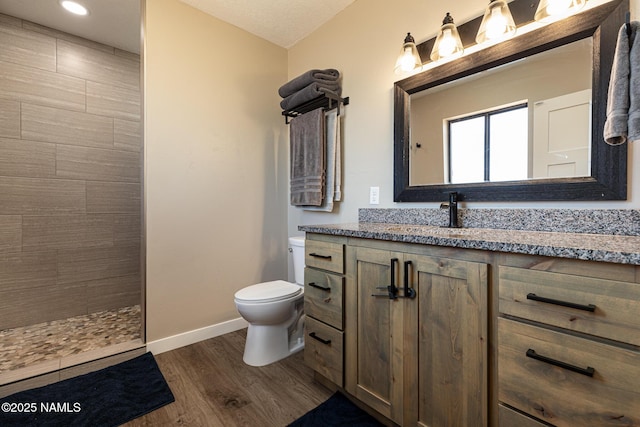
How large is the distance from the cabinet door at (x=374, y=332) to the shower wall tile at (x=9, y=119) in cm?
273

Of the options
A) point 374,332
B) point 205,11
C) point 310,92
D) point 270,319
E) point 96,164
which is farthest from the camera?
point 96,164

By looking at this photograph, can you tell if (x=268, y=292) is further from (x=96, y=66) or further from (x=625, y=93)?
(x=96, y=66)

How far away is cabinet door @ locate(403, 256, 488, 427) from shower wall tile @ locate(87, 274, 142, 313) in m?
2.63

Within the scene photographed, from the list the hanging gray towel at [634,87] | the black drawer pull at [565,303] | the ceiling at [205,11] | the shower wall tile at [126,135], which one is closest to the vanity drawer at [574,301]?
the black drawer pull at [565,303]

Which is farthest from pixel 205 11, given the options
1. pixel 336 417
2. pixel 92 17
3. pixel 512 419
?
pixel 512 419

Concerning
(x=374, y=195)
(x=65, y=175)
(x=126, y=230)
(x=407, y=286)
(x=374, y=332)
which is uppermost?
(x=65, y=175)

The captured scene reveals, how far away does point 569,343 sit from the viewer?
2.52 ft

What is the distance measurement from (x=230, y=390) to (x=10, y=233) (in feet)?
7.05

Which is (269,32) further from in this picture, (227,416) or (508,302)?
(227,416)

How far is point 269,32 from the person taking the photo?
2391mm

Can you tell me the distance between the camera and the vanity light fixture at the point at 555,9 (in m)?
1.13

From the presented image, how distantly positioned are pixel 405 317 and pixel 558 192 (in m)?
0.83

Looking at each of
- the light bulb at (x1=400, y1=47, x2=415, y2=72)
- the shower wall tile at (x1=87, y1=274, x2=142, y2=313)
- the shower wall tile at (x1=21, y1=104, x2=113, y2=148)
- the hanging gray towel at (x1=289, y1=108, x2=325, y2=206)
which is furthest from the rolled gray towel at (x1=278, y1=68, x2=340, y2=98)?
the shower wall tile at (x1=87, y1=274, x2=142, y2=313)

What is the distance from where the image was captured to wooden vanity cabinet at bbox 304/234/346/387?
54.8 inches
